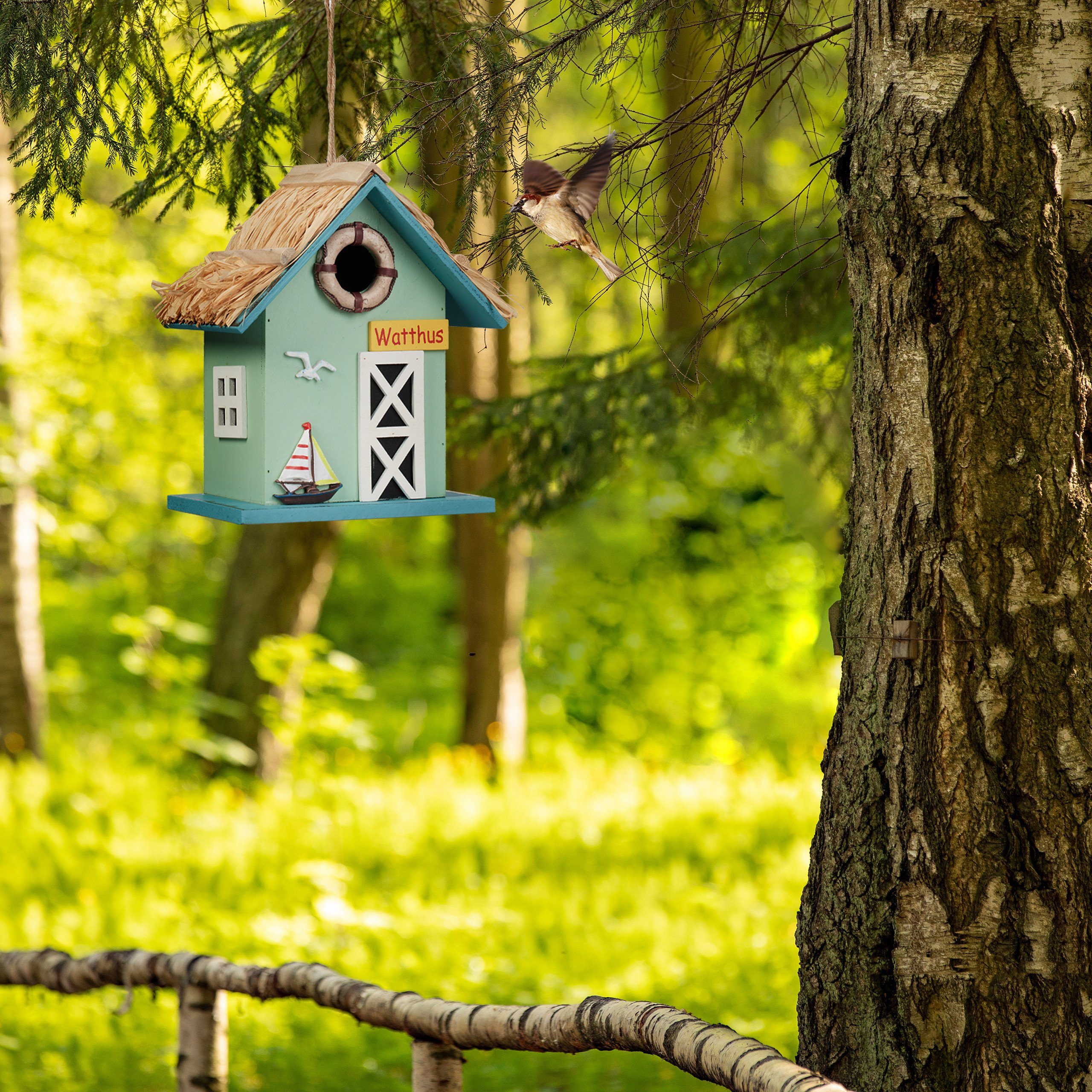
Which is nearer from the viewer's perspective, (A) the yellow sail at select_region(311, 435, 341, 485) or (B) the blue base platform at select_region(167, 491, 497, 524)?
(B) the blue base platform at select_region(167, 491, 497, 524)

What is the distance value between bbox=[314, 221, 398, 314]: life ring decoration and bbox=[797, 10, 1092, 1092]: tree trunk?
98 centimetres

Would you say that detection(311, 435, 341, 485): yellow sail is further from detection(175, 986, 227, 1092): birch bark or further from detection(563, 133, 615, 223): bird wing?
detection(175, 986, 227, 1092): birch bark

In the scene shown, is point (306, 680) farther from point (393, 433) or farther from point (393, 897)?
point (393, 433)

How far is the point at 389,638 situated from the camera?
1572 centimetres

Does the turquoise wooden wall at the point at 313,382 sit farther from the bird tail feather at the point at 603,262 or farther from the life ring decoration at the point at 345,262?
the bird tail feather at the point at 603,262

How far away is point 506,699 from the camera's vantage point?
9.56m

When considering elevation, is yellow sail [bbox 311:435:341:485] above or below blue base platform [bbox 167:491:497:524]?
above

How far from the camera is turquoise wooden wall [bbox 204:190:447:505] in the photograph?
2303 mm

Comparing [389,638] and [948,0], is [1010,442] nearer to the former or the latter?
[948,0]

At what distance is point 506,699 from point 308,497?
7374mm

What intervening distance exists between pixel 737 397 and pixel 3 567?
5.57 metres

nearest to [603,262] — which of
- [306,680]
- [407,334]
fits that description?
[407,334]

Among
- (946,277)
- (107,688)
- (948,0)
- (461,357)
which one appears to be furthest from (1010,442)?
(107,688)

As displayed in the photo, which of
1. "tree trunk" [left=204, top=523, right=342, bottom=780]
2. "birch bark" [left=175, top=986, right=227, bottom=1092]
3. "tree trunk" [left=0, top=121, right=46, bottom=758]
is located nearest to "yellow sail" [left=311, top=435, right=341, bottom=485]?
"birch bark" [left=175, top=986, right=227, bottom=1092]
